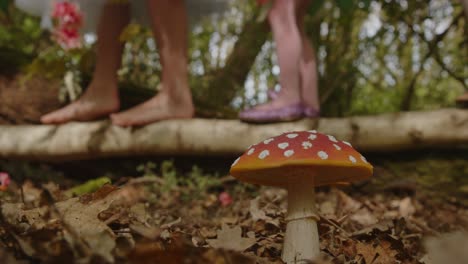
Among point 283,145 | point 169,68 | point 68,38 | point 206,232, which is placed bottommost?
point 206,232

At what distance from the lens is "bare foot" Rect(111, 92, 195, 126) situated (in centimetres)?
312

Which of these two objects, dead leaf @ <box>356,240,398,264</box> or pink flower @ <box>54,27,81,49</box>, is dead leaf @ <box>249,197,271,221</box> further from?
pink flower @ <box>54,27,81,49</box>

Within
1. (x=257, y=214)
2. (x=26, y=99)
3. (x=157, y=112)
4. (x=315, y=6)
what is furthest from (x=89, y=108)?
(x=257, y=214)

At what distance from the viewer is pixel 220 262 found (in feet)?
2.96

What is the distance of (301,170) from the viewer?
4.32ft

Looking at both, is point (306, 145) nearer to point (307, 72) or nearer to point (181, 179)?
point (181, 179)

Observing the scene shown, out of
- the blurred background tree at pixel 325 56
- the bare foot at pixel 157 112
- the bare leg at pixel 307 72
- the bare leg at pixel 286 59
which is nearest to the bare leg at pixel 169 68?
the bare foot at pixel 157 112

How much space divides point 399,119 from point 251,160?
1869 mm

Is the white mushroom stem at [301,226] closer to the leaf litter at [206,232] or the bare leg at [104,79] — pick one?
the leaf litter at [206,232]

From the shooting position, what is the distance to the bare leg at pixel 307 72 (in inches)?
124

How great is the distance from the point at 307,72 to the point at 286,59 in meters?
0.33

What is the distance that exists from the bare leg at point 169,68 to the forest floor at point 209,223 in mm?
315

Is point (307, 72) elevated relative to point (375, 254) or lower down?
elevated

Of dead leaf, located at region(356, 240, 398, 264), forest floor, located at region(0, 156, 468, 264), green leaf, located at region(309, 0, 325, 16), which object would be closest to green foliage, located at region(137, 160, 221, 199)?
forest floor, located at region(0, 156, 468, 264)
